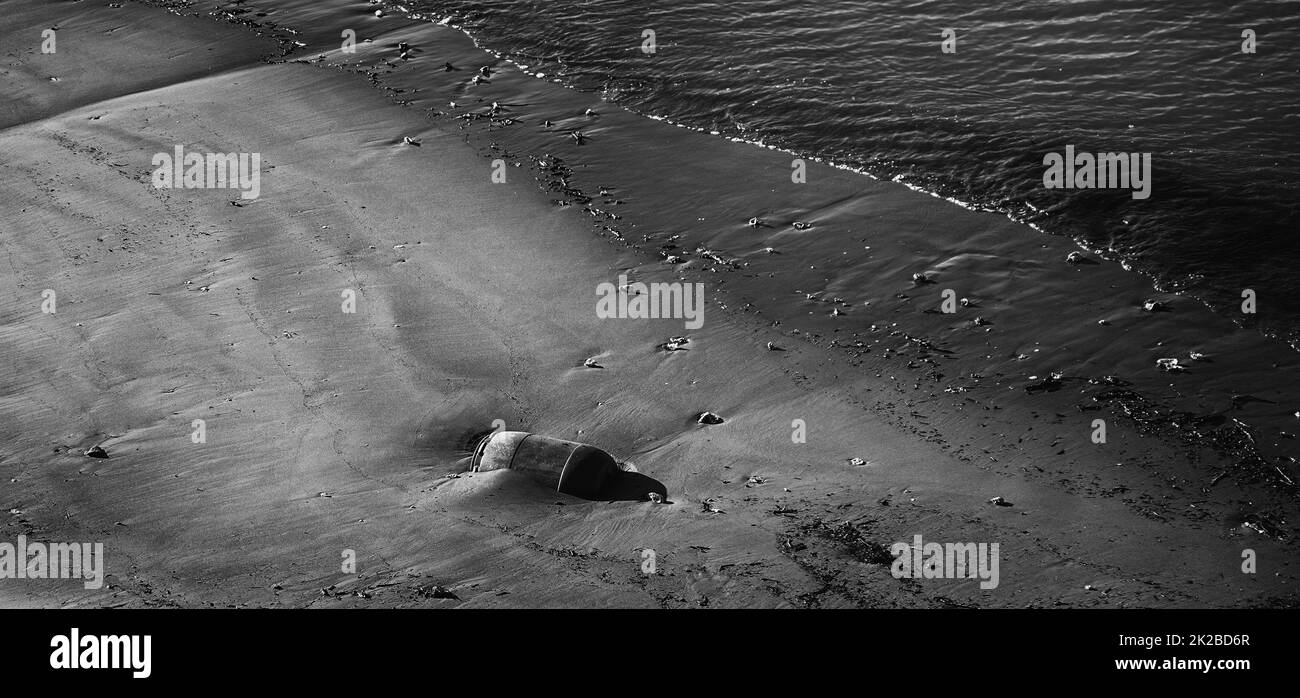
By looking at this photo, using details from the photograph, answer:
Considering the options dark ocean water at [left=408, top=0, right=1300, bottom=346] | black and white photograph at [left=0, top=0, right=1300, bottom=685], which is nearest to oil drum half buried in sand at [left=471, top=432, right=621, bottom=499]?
black and white photograph at [left=0, top=0, right=1300, bottom=685]

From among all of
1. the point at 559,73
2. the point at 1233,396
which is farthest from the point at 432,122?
the point at 1233,396

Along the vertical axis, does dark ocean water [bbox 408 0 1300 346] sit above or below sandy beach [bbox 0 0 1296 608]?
above

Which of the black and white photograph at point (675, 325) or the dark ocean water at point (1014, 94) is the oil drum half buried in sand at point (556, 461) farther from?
the dark ocean water at point (1014, 94)

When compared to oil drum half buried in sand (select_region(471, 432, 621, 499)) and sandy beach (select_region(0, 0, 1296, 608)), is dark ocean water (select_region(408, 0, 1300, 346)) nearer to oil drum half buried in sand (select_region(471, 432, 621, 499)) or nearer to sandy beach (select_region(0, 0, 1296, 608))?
sandy beach (select_region(0, 0, 1296, 608))

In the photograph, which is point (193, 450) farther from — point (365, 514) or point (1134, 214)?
point (1134, 214)

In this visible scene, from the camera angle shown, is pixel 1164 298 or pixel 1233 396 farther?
pixel 1164 298

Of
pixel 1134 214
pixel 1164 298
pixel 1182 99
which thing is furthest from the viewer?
pixel 1182 99

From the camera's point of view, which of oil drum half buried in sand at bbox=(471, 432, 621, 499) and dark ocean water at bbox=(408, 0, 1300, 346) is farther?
dark ocean water at bbox=(408, 0, 1300, 346)
